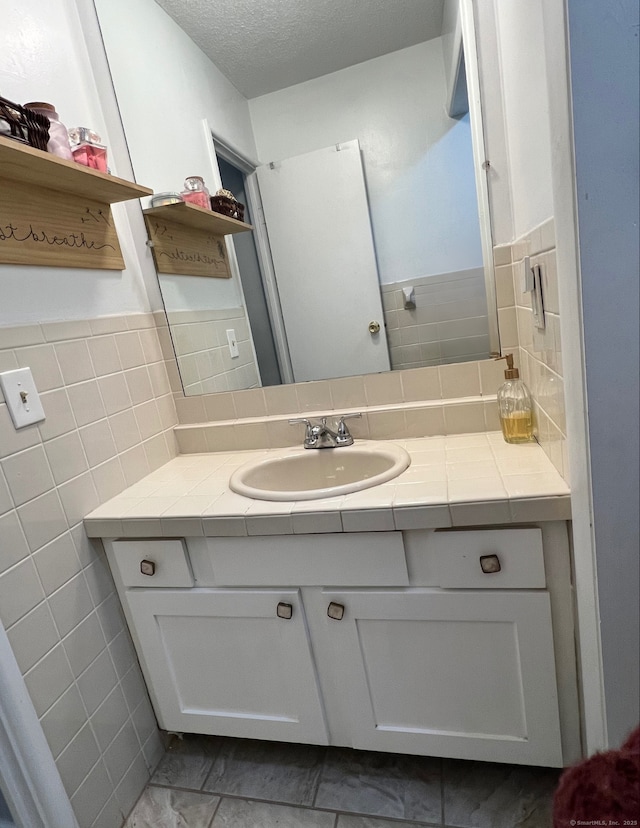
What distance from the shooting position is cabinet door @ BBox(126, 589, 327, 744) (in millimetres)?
1091

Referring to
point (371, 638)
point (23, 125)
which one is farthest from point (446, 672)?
point (23, 125)

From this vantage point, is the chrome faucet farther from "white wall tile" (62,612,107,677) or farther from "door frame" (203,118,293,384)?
"white wall tile" (62,612,107,677)

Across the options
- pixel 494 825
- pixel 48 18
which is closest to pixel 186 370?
pixel 48 18

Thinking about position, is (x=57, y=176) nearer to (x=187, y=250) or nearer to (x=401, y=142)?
(x=187, y=250)

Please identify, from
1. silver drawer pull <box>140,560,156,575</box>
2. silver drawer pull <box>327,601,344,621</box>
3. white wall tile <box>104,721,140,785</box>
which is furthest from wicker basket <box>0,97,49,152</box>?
white wall tile <box>104,721,140,785</box>

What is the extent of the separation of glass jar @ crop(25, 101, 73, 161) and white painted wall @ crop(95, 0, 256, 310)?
0.38 meters

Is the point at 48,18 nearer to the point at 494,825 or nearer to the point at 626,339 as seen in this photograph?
the point at 626,339

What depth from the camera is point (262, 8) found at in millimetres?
1254

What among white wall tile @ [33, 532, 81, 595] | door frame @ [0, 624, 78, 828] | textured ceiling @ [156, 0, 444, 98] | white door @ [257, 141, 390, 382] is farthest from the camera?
white door @ [257, 141, 390, 382]

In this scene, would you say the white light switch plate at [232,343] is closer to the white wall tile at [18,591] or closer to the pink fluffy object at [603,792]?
the white wall tile at [18,591]

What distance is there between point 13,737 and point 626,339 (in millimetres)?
1293

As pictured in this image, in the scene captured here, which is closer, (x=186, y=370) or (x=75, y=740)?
(x=75, y=740)

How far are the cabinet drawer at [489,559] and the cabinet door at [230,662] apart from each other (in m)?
0.35

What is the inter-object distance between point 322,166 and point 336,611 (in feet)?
3.92
